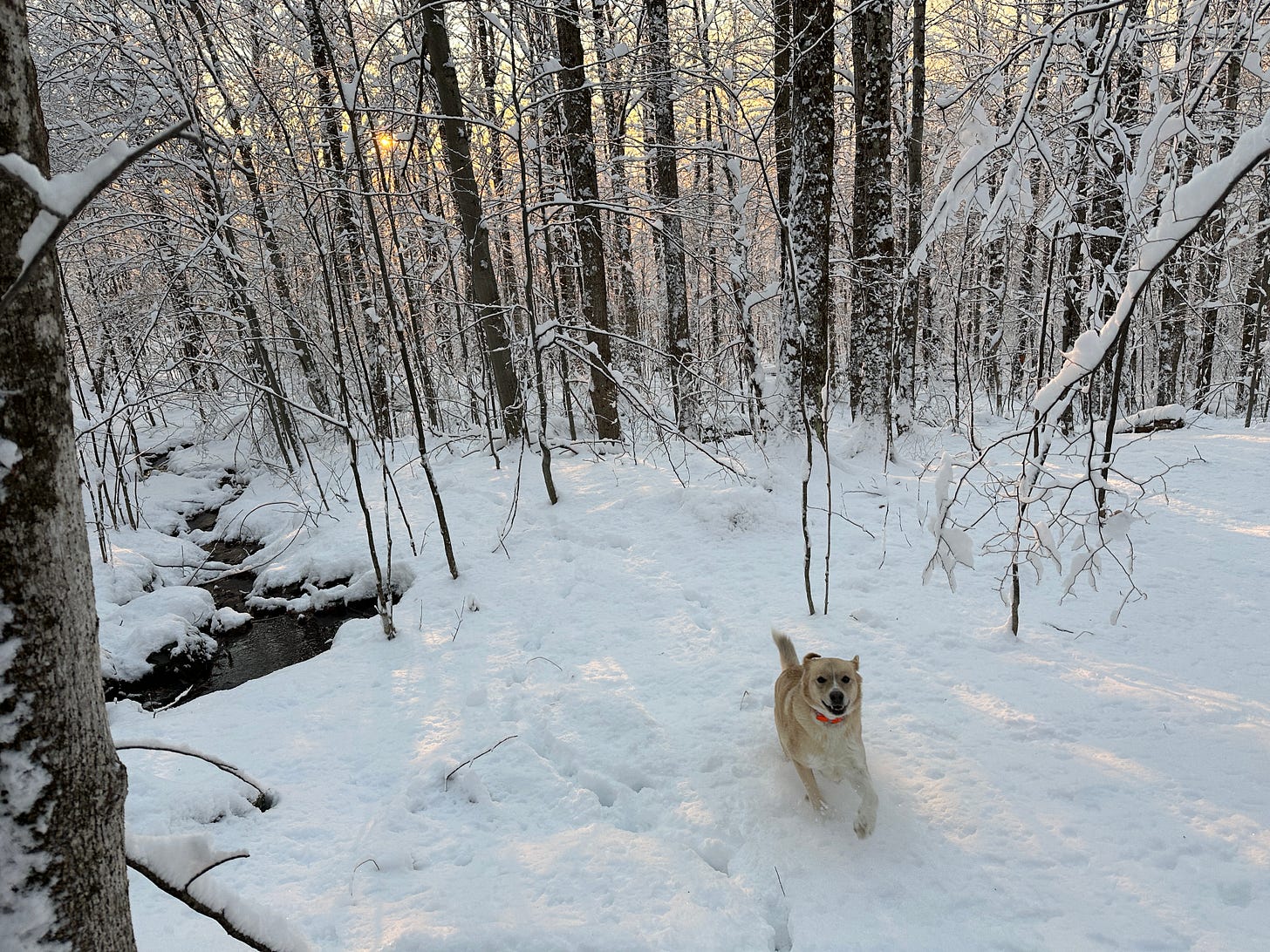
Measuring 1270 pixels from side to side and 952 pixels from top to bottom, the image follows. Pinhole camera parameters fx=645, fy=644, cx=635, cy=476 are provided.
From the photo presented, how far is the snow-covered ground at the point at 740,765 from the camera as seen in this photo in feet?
8.50

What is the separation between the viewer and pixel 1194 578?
4.75 meters

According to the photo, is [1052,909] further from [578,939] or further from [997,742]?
[578,939]

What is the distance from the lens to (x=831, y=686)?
3053 mm

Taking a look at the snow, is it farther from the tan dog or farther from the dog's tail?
the tan dog

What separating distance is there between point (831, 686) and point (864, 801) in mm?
552

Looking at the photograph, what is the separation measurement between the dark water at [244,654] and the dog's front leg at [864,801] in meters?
4.64

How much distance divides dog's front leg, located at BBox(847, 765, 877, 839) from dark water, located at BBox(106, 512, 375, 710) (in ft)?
15.2

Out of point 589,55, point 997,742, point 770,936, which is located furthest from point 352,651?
point 589,55

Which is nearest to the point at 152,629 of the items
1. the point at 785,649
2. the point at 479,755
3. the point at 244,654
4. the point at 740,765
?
the point at 244,654

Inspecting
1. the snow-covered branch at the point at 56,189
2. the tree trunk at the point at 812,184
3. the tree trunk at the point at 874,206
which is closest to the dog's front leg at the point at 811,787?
the snow-covered branch at the point at 56,189

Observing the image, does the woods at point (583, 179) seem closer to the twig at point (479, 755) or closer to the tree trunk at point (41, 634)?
the twig at point (479, 755)

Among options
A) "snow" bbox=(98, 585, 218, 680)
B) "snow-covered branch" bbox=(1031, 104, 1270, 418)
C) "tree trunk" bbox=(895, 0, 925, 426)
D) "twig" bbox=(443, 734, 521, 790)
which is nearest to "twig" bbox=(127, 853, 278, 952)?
"twig" bbox=(443, 734, 521, 790)

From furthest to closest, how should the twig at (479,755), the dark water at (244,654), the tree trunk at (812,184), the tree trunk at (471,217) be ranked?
the tree trunk at (471,217) < the tree trunk at (812,184) < the dark water at (244,654) < the twig at (479,755)

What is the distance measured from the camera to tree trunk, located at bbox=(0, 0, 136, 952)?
103 cm
